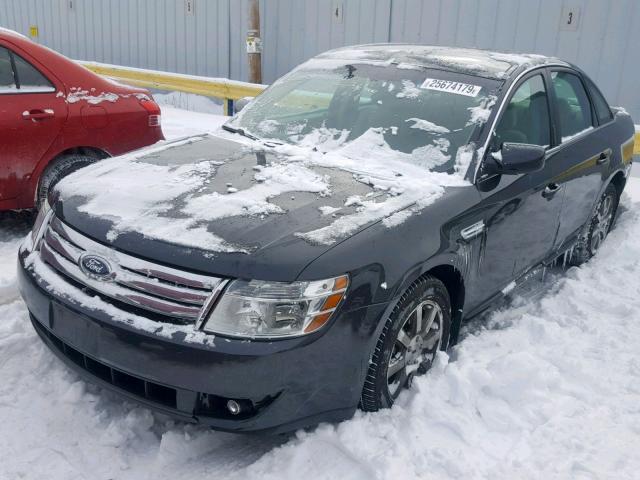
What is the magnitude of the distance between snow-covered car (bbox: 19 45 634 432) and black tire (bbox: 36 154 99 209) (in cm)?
153

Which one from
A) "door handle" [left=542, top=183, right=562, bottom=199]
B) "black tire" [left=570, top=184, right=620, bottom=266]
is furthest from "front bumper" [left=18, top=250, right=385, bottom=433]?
"black tire" [left=570, top=184, right=620, bottom=266]

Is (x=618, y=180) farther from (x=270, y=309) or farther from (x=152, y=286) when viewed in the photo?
(x=152, y=286)

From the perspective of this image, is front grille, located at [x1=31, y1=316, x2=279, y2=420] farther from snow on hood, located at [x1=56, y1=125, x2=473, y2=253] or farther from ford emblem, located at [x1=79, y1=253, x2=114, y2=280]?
snow on hood, located at [x1=56, y1=125, x2=473, y2=253]

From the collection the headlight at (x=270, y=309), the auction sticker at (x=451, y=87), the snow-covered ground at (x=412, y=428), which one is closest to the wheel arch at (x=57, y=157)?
the snow-covered ground at (x=412, y=428)

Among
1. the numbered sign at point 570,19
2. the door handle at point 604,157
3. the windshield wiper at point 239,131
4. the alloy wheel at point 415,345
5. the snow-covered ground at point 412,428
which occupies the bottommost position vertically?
the snow-covered ground at point 412,428

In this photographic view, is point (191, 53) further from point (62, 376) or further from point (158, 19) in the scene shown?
point (62, 376)

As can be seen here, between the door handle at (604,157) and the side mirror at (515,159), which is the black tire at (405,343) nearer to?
the side mirror at (515,159)

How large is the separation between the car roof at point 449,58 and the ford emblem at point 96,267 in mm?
2243

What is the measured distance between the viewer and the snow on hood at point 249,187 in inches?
104

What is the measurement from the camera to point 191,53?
13648mm

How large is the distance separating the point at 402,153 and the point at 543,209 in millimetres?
1052

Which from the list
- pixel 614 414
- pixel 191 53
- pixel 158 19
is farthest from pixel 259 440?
pixel 158 19

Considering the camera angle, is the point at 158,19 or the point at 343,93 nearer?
the point at 343,93

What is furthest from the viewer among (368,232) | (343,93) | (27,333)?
(343,93)
